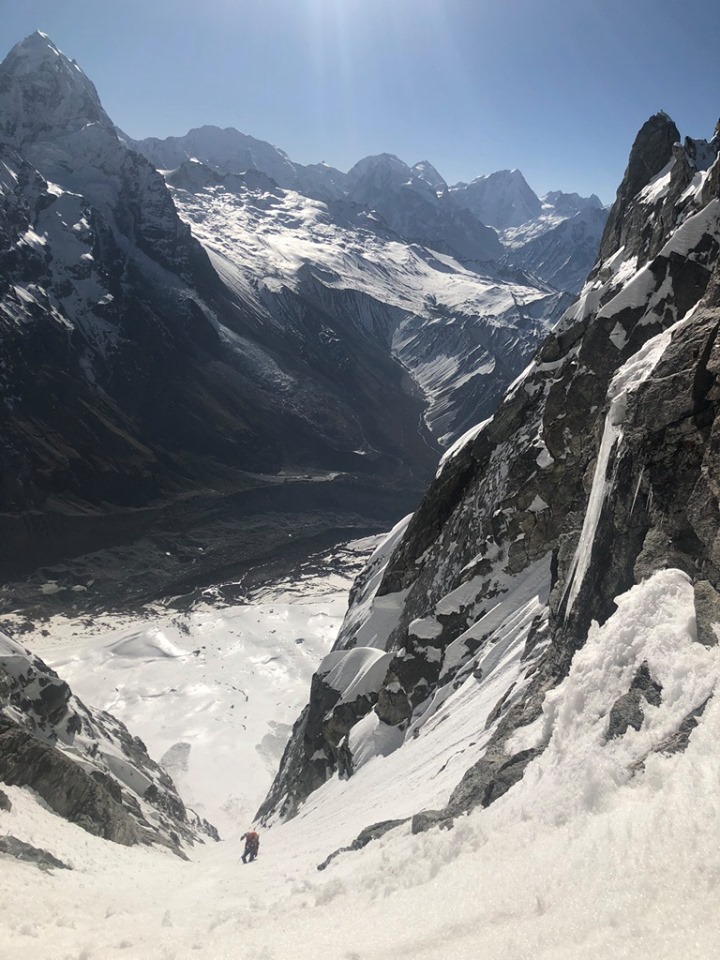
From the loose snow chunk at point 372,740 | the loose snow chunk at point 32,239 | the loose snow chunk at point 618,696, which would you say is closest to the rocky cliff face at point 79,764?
the loose snow chunk at point 372,740

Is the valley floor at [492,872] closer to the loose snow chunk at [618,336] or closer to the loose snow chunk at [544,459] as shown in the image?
the loose snow chunk at [544,459]

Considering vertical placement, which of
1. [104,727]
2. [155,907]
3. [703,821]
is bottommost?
[104,727]

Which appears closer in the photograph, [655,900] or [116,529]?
[655,900]

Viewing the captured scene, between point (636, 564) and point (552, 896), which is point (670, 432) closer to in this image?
→ point (636, 564)

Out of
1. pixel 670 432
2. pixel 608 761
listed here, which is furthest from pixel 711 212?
pixel 608 761

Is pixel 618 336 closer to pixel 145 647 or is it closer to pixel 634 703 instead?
pixel 634 703

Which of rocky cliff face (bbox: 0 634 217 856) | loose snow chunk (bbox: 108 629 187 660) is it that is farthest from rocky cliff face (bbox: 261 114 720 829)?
loose snow chunk (bbox: 108 629 187 660)

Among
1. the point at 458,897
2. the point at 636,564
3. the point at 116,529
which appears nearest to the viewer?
the point at 458,897

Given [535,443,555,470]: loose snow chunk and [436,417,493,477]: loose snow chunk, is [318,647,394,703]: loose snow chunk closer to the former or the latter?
[535,443,555,470]: loose snow chunk
